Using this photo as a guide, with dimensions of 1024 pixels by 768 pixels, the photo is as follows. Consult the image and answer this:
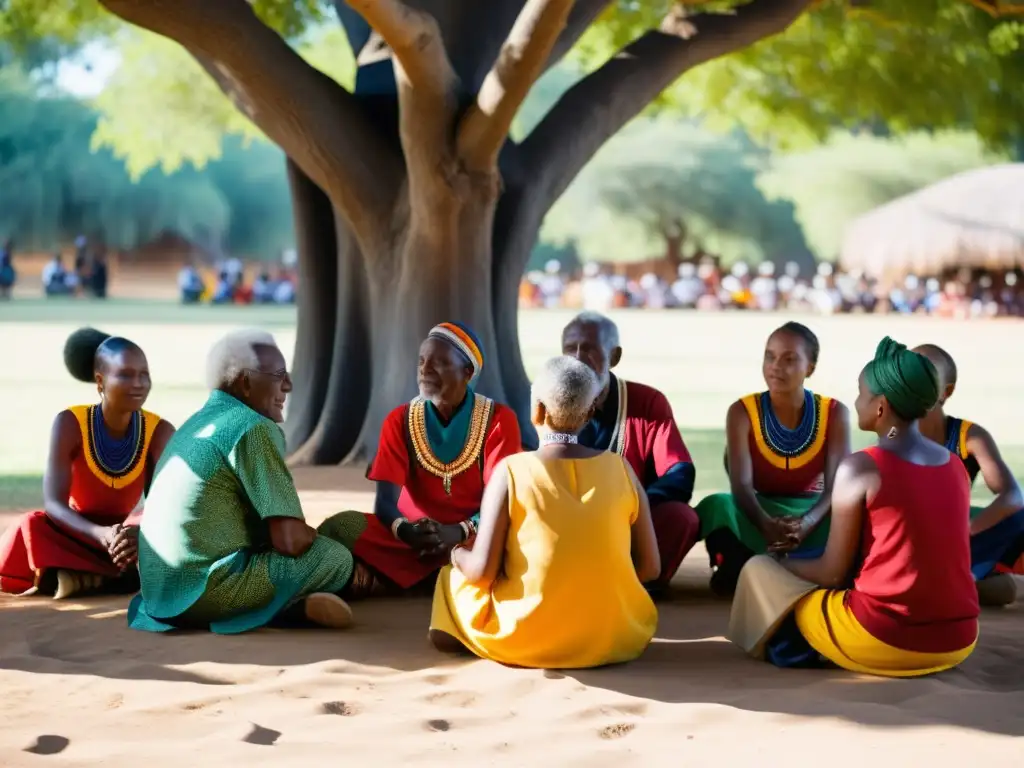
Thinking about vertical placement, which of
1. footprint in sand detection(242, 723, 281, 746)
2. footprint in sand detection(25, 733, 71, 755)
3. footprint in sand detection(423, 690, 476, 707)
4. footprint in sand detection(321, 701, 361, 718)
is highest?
footprint in sand detection(423, 690, 476, 707)

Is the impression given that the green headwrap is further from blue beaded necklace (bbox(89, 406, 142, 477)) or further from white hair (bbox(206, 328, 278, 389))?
Answer: blue beaded necklace (bbox(89, 406, 142, 477))

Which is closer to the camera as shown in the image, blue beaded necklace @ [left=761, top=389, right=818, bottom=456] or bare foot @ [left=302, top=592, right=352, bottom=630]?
bare foot @ [left=302, top=592, right=352, bottom=630]

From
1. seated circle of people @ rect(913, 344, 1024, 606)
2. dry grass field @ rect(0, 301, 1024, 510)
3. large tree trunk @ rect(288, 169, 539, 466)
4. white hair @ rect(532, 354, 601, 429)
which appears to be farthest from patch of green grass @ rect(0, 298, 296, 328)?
white hair @ rect(532, 354, 601, 429)

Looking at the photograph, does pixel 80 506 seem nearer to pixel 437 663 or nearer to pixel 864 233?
pixel 437 663

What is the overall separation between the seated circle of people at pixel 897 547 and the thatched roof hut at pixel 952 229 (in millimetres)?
35730

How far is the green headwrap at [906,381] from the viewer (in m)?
4.77

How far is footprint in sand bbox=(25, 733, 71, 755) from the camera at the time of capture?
4.11 metres

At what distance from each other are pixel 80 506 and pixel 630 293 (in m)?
42.2

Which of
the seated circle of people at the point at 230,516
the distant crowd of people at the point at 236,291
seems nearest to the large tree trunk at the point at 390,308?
the seated circle of people at the point at 230,516

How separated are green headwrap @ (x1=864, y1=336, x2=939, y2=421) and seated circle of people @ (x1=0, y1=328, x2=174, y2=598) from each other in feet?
9.75

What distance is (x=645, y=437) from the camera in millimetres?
6590

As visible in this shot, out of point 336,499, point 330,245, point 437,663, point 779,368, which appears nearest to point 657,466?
point 779,368

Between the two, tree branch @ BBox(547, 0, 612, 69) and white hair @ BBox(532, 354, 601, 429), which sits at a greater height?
tree branch @ BBox(547, 0, 612, 69)

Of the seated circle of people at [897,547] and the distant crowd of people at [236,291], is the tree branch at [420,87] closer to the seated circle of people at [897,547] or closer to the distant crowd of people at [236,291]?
the seated circle of people at [897,547]
